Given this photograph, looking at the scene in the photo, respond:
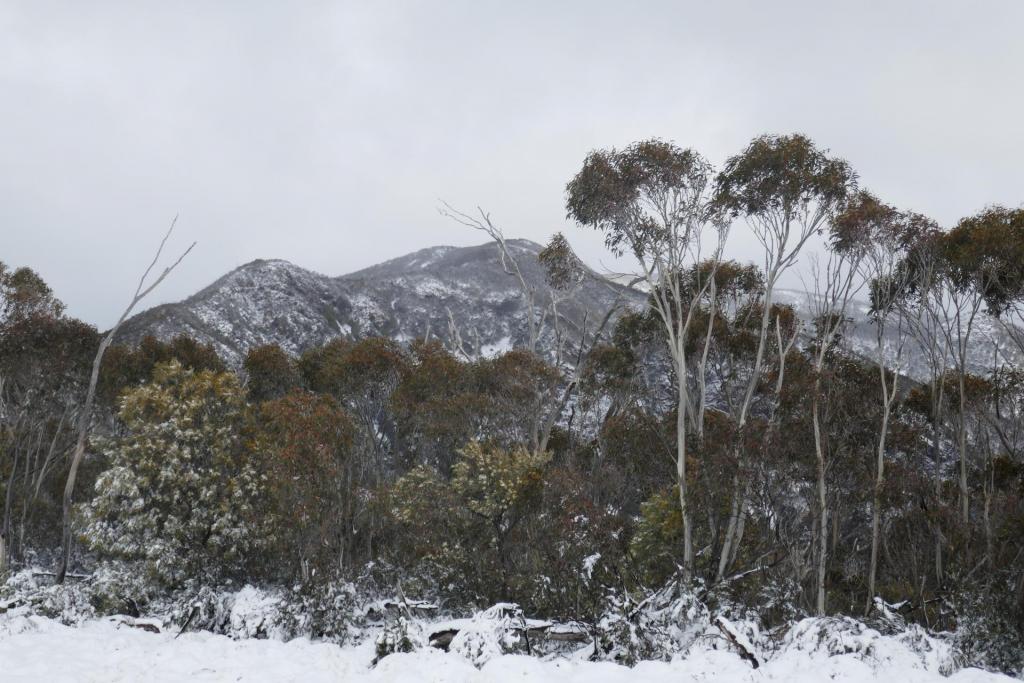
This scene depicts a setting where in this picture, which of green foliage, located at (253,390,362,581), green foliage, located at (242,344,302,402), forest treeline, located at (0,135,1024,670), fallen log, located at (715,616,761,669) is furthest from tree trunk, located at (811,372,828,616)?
green foliage, located at (242,344,302,402)

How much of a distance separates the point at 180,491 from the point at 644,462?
14.8 meters

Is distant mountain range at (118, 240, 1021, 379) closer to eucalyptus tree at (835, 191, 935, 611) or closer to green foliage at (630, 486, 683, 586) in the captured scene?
eucalyptus tree at (835, 191, 935, 611)

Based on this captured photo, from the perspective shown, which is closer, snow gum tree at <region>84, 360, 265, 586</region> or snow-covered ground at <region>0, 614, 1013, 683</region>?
snow-covered ground at <region>0, 614, 1013, 683</region>

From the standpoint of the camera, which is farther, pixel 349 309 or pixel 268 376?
pixel 349 309

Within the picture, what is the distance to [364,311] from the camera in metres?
89.2

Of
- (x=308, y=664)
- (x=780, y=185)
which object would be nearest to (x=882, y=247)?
(x=780, y=185)

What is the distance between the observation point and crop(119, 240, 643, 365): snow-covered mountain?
6462cm

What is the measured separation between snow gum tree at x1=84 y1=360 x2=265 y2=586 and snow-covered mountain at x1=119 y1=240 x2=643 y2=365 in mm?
39676

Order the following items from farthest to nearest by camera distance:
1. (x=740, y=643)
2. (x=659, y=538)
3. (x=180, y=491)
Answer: (x=659, y=538) → (x=180, y=491) → (x=740, y=643)

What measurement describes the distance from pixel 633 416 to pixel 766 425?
13093 mm

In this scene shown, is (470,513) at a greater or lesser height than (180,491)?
lesser

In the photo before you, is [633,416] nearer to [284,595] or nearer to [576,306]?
[284,595]

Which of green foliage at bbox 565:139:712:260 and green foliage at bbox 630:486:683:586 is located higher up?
green foliage at bbox 565:139:712:260

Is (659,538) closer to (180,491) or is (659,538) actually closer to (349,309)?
(180,491)
